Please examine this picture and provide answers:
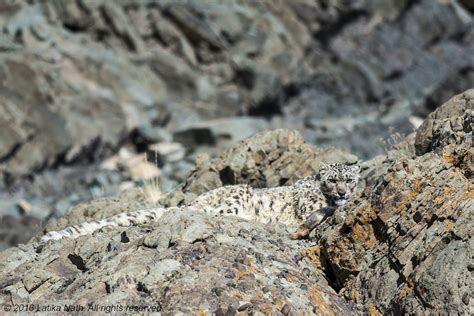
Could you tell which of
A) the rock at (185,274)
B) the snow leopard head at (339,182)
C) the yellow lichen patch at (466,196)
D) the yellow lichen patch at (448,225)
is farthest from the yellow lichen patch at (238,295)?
the snow leopard head at (339,182)

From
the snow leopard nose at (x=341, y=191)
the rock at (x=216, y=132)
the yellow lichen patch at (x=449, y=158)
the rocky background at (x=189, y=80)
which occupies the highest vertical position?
the rocky background at (x=189, y=80)

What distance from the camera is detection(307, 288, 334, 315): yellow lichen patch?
7703mm

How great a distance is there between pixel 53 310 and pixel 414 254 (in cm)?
324

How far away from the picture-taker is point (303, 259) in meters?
9.04

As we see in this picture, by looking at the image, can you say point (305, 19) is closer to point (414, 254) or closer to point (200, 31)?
point (200, 31)

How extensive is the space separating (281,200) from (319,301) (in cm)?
423

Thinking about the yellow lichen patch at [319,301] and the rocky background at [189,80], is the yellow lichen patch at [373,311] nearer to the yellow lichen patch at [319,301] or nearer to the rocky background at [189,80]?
the yellow lichen patch at [319,301]

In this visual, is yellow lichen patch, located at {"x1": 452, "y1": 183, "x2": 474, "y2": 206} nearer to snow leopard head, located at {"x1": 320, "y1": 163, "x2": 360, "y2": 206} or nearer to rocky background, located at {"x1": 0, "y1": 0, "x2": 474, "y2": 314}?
rocky background, located at {"x1": 0, "y1": 0, "x2": 474, "y2": 314}

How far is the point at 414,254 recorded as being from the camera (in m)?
7.82

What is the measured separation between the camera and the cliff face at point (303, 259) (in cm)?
747

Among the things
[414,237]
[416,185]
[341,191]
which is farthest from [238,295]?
[341,191]

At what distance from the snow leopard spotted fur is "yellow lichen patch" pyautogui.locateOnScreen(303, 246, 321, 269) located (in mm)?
2163

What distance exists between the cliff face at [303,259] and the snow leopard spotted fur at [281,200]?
4.43 ft

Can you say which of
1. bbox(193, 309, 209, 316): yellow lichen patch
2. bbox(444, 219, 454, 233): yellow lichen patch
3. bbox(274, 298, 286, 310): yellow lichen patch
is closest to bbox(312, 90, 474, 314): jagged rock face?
bbox(444, 219, 454, 233): yellow lichen patch
